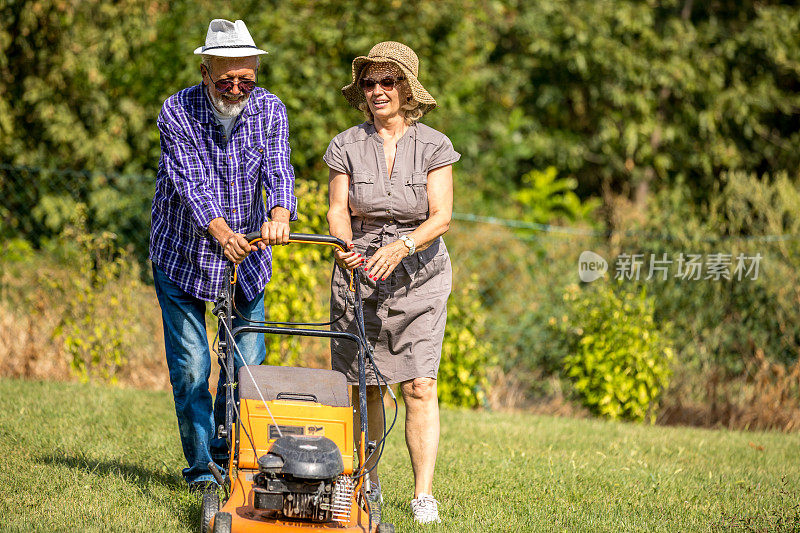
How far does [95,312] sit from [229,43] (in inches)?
143

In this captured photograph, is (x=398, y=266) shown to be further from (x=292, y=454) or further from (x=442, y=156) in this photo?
(x=292, y=454)

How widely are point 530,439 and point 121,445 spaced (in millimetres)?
2481

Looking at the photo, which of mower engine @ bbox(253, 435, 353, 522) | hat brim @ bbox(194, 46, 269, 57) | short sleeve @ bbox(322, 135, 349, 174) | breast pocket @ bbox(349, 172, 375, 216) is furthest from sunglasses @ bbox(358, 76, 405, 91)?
mower engine @ bbox(253, 435, 353, 522)

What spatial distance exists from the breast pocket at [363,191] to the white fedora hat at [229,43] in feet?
2.23

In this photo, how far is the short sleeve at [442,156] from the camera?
13.9ft

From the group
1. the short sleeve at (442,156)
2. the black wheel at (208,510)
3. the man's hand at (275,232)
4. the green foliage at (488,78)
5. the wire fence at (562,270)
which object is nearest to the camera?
the black wheel at (208,510)

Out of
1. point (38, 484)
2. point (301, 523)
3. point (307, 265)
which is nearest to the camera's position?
point (301, 523)

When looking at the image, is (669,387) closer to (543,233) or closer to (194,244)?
(543,233)

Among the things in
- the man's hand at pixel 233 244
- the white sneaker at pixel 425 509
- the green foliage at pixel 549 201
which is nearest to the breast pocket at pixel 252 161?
the man's hand at pixel 233 244

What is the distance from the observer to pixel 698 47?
11758 mm

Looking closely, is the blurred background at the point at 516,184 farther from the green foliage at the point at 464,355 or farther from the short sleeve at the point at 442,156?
the short sleeve at the point at 442,156

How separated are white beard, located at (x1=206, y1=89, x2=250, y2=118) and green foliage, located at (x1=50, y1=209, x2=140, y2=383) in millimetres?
3154

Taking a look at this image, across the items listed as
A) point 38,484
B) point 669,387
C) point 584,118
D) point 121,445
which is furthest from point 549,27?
point 38,484

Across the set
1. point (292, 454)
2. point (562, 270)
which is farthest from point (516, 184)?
point (292, 454)
